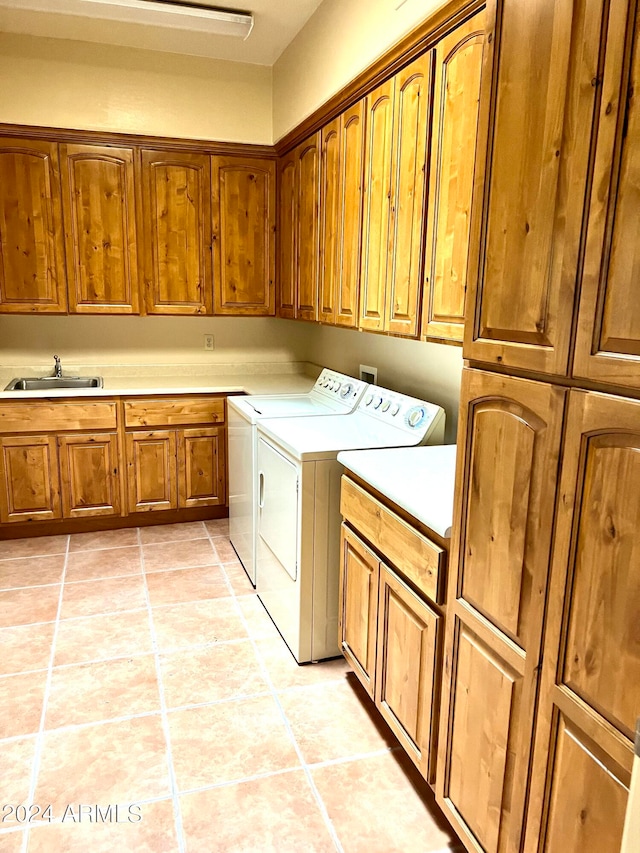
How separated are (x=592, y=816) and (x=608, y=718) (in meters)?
0.19

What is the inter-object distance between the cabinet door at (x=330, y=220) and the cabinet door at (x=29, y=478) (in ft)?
6.12

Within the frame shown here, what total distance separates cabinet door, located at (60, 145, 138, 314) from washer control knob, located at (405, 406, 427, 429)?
2118 millimetres

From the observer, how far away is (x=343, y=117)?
9.36 feet

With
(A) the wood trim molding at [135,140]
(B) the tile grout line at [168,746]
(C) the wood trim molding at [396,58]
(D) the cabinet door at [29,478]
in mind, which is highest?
(A) the wood trim molding at [135,140]

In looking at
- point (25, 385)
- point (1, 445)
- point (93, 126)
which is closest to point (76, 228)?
point (93, 126)

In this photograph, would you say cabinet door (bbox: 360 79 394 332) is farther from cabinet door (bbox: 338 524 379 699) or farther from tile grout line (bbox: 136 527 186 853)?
tile grout line (bbox: 136 527 186 853)

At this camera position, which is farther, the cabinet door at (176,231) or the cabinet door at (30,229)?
the cabinet door at (176,231)

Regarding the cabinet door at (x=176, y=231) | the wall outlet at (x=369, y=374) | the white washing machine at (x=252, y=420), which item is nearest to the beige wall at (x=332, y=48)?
the cabinet door at (x=176, y=231)

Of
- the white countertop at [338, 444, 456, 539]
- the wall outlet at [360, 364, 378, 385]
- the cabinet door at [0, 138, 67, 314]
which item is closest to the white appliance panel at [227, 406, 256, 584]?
the wall outlet at [360, 364, 378, 385]

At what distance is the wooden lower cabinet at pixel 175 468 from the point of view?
3.86 metres

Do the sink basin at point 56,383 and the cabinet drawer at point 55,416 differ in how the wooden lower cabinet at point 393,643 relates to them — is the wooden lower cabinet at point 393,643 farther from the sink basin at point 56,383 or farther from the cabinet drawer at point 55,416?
the sink basin at point 56,383

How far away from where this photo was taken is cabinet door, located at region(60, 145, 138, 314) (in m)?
3.68

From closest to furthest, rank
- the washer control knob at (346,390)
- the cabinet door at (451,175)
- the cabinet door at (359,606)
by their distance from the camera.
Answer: the cabinet door at (451,175), the cabinet door at (359,606), the washer control knob at (346,390)

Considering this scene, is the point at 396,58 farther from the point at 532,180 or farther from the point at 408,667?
the point at 408,667
